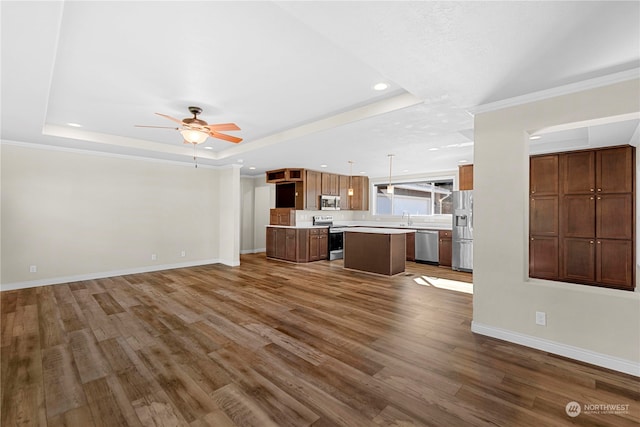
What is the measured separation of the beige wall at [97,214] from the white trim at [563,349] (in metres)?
5.60

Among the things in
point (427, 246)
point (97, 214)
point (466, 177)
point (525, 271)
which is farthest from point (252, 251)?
point (525, 271)

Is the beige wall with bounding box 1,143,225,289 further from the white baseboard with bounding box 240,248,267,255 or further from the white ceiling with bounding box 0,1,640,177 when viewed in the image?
the white baseboard with bounding box 240,248,267,255

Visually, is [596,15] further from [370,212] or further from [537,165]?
[370,212]

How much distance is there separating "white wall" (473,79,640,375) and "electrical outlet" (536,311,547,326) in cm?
4

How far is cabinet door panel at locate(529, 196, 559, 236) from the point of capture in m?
5.02

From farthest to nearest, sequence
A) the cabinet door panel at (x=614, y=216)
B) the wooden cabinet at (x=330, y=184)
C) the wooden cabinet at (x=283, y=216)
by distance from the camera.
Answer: the wooden cabinet at (x=330, y=184) < the wooden cabinet at (x=283, y=216) < the cabinet door panel at (x=614, y=216)

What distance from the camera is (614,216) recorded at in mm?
4488

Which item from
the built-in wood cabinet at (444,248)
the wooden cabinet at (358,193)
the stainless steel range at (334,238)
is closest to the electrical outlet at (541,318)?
the built-in wood cabinet at (444,248)

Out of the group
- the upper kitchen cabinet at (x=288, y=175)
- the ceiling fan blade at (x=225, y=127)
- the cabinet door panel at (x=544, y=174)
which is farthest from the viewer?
the upper kitchen cabinet at (x=288, y=175)

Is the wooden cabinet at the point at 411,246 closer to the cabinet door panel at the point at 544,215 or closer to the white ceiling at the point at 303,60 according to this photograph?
the cabinet door panel at the point at 544,215

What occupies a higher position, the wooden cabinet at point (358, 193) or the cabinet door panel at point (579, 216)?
the wooden cabinet at point (358, 193)

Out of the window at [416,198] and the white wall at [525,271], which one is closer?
the white wall at [525,271]

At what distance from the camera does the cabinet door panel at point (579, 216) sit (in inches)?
184

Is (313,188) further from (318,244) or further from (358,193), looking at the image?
(358,193)
